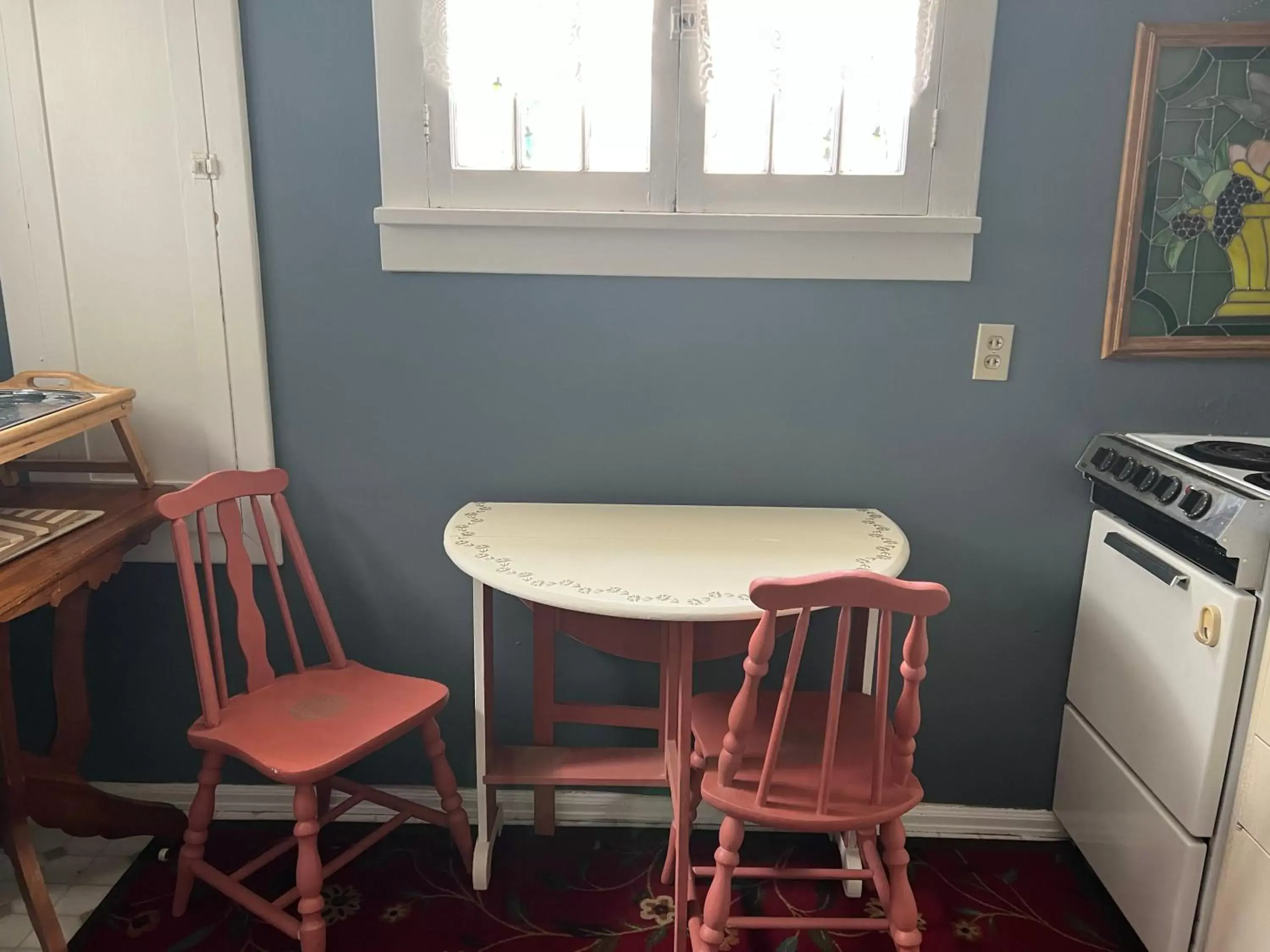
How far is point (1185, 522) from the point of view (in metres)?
1.61

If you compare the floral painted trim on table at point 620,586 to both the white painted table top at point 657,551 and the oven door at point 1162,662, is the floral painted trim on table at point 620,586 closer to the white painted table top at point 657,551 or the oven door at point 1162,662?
the white painted table top at point 657,551

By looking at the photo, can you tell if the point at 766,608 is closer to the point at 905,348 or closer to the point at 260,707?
the point at 905,348

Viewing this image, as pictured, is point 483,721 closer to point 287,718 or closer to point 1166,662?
point 287,718

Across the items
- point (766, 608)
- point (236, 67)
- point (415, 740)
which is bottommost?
point (415, 740)

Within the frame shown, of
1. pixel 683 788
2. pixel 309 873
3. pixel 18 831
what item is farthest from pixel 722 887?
pixel 18 831

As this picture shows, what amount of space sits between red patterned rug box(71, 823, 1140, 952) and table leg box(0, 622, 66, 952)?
0.43 feet

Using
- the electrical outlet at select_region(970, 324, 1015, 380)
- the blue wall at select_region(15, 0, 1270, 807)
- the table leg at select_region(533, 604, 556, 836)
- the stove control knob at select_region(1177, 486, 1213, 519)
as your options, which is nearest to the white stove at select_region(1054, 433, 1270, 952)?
the stove control knob at select_region(1177, 486, 1213, 519)

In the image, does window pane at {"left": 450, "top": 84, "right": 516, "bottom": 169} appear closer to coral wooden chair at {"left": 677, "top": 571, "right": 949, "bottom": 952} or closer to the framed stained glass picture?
coral wooden chair at {"left": 677, "top": 571, "right": 949, "bottom": 952}

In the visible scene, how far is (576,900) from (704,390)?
1080 mm

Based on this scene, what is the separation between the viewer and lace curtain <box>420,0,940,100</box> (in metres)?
1.83

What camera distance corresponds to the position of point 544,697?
209 cm

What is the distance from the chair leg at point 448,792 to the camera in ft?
6.34

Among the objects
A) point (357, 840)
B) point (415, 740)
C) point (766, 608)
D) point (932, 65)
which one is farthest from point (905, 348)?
point (357, 840)

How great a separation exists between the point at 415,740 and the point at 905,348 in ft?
4.56
